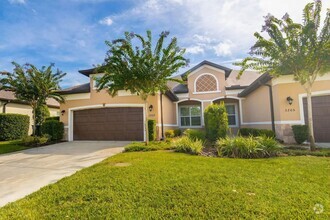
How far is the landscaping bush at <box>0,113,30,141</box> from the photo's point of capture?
44.4 feet

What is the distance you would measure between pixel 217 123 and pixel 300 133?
4218 mm

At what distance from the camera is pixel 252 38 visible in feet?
26.4

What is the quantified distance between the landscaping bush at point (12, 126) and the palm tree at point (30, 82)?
10.6ft

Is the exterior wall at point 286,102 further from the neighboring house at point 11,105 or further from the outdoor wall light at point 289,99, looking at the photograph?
the neighboring house at point 11,105

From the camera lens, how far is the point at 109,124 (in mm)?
13180

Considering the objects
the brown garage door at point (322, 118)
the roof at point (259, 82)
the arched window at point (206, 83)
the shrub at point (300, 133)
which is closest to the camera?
the shrub at point (300, 133)

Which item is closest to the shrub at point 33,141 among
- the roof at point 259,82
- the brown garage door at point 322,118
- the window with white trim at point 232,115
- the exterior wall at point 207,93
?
the exterior wall at point 207,93

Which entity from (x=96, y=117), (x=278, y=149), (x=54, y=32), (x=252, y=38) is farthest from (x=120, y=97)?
(x=278, y=149)

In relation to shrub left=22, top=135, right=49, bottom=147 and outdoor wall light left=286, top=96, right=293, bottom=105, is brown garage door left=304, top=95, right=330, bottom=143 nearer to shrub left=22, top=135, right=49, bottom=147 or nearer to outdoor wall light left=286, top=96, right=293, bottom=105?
outdoor wall light left=286, top=96, right=293, bottom=105

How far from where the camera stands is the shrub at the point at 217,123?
9656 millimetres

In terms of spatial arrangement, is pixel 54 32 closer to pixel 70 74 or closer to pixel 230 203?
pixel 70 74

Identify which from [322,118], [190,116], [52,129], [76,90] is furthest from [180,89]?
[52,129]

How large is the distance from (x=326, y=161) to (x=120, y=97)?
11.5 m

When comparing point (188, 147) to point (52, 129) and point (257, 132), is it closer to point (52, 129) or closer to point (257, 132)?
point (257, 132)
